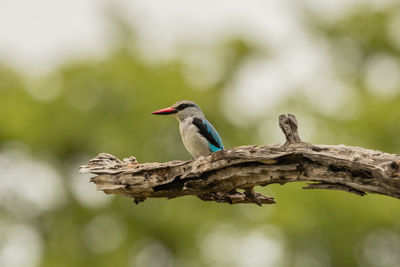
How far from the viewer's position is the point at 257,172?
679 cm

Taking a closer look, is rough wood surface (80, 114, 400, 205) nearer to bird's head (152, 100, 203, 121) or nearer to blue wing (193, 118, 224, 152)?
blue wing (193, 118, 224, 152)

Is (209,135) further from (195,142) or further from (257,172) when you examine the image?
(257,172)

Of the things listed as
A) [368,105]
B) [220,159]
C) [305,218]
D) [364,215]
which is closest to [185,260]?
[305,218]

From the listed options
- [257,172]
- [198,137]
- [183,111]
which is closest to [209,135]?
[198,137]

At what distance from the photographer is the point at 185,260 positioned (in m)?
24.6

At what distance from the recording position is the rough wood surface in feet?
20.6

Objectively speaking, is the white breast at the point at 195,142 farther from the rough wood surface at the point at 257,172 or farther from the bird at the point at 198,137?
the rough wood surface at the point at 257,172

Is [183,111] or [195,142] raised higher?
[183,111]

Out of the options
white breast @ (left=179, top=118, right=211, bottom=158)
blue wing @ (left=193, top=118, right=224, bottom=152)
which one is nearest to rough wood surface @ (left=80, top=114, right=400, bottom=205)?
white breast @ (left=179, top=118, right=211, bottom=158)

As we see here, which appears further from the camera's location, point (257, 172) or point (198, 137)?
point (198, 137)

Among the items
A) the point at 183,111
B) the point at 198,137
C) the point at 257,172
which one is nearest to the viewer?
the point at 257,172

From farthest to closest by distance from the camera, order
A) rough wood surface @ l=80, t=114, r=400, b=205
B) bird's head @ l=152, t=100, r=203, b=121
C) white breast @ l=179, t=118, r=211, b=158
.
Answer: bird's head @ l=152, t=100, r=203, b=121 < white breast @ l=179, t=118, r=211, b=158 < rough wood surface @ l=80, t=114, r=400, b=205

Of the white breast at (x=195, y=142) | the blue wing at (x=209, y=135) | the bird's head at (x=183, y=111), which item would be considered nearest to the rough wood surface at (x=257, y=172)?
the white breast at (x=195, y=142)

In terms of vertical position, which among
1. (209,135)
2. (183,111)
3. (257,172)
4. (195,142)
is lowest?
(257,172)
